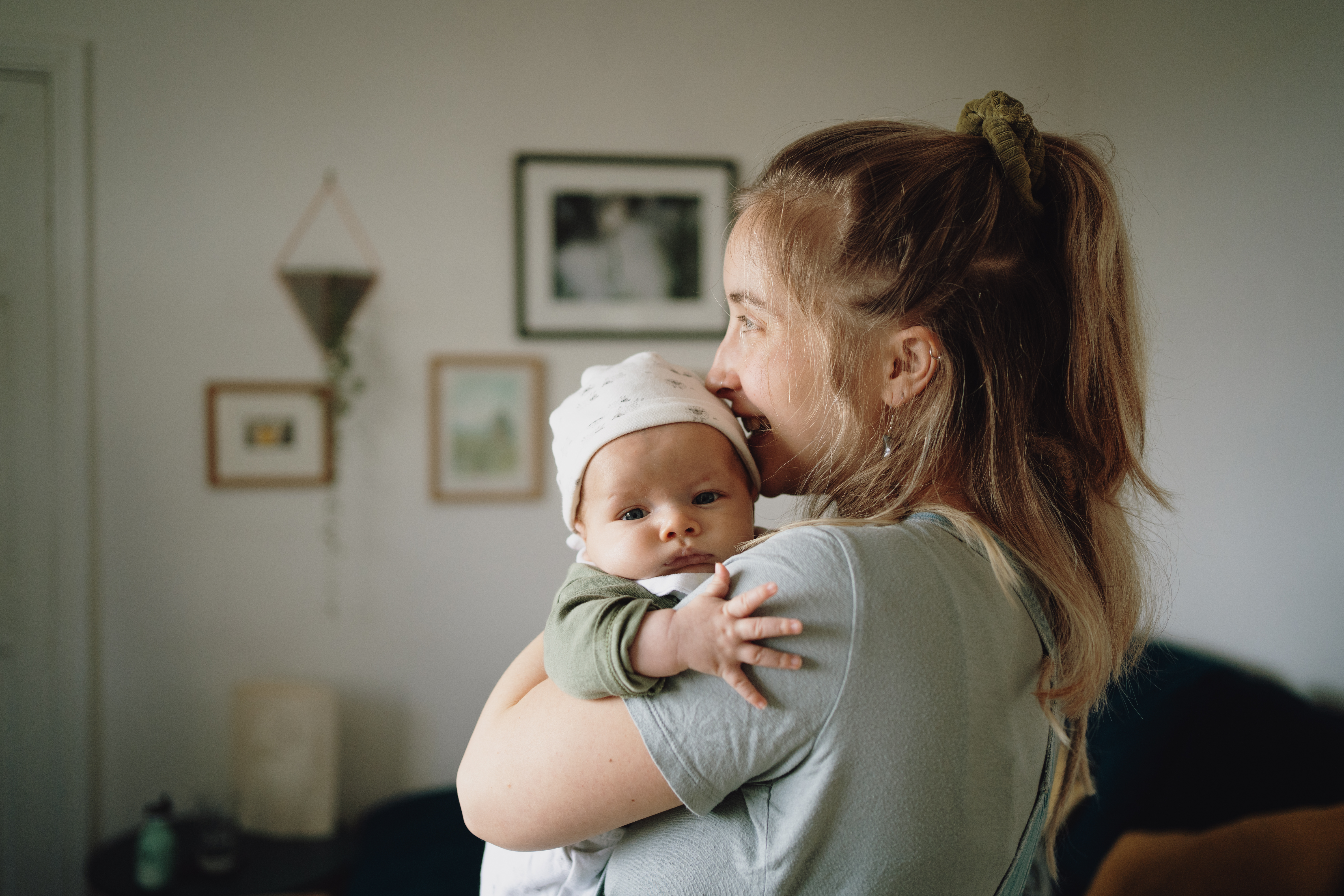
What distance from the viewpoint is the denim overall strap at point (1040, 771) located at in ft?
2.29

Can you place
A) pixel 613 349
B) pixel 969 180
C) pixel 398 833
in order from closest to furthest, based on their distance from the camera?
1. pixel 969 180
2. pixel 398 833
3. pixel 613 349

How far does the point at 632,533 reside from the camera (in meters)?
0.90

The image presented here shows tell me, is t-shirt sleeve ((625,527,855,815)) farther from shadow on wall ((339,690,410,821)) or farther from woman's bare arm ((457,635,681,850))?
shadow on wall ((339,690,410,821))

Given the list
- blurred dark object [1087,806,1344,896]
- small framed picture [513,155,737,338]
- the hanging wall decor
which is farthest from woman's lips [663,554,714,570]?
the hanging wall decor

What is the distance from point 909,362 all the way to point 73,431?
258 centimetres

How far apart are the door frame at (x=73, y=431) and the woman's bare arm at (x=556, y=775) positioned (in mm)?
2317

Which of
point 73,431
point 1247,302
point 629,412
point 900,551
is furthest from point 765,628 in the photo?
point 73,431

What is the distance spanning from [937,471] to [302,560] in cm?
233

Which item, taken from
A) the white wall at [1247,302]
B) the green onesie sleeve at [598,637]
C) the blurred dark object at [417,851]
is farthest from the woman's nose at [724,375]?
the blurred dark object at [417,851]

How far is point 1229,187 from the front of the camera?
2174 millimetres

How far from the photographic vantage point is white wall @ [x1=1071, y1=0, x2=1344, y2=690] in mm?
1883

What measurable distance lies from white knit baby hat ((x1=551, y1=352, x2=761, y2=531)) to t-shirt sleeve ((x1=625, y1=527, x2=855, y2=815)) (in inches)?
13.2

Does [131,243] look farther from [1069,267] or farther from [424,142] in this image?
[1069,267]

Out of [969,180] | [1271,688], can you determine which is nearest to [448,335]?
[969,180]
